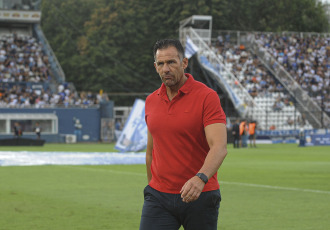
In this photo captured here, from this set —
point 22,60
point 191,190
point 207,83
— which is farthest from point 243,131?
point 191,190

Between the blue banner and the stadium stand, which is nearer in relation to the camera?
the blue banner

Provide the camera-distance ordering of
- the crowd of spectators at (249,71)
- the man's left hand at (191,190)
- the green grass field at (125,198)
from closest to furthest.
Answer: the man's left hand at (191,190)
the green grass field at (125,198)
the crowd of spectators at (249,71)

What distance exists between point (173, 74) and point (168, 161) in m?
0.66

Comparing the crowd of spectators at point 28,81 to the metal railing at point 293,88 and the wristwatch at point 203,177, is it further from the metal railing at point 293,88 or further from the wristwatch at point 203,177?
the wristwatch at point 203,177

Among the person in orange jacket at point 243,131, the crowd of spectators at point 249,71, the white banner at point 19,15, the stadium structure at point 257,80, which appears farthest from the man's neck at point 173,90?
the white banner at point 19,15

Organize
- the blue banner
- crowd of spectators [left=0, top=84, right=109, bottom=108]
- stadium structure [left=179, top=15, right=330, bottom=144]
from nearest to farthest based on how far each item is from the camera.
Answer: the blue banner
stadium structure [left=179, top=15, right=330, bottom=144]
crowd of spectators [left=0, top=84, right=109, bottom=108]

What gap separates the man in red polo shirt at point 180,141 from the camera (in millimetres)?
5363

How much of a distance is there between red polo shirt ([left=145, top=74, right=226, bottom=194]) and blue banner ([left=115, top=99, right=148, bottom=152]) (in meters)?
29.6

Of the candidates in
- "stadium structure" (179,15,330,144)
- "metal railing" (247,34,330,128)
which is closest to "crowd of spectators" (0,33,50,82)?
"stadium structure" (179,15,330,144)

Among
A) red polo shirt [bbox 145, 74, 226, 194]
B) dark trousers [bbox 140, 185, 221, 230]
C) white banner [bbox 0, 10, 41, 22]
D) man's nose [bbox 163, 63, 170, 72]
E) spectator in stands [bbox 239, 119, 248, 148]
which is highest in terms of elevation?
white banner [bbox 0, 10, 41, 22]

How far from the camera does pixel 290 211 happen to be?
12.6m

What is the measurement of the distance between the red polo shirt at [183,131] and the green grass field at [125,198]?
17.4 ft

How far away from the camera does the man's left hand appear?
497 cm

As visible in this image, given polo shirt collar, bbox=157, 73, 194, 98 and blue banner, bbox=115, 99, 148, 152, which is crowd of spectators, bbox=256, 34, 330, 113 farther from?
polo shirt collar, bbox=157, 73, 194, 98
